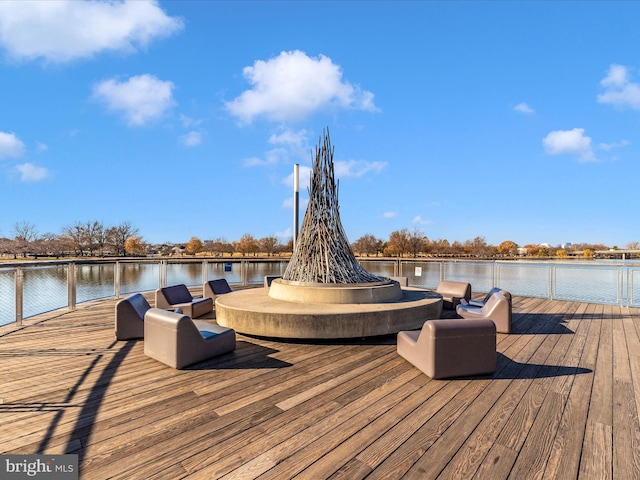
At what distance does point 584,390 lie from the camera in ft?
12.0

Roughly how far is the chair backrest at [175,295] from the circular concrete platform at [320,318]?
5.45 feet

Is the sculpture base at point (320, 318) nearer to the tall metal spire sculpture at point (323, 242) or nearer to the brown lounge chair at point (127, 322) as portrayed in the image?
the tall metal spire sculpture at point (323, 242)

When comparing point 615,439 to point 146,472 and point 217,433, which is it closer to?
point 217,433

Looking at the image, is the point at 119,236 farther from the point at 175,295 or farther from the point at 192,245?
the point at 175,295

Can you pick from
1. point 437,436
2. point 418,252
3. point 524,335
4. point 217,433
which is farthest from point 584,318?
point 418,252

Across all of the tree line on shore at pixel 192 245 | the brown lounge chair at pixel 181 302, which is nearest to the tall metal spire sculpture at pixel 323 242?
the brown lounge chair at pixel 181 302

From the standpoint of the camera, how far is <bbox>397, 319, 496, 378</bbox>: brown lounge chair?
3848 millimetres

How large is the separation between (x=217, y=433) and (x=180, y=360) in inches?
67.0

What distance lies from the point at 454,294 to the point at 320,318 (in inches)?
179

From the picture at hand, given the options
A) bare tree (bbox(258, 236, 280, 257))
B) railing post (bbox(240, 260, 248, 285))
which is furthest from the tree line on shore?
railing post (bbox(240, 260, 248, 285))

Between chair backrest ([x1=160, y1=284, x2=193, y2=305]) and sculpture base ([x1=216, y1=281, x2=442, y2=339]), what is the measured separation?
5.76 feet

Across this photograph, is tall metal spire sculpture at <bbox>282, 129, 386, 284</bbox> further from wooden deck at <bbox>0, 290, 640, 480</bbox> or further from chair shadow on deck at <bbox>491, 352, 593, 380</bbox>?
chair shadow on deck at <bbox>491, 352, 593, 380</bbox>

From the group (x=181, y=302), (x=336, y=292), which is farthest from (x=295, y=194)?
(x=181, y=302)

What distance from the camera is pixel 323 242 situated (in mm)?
6992
